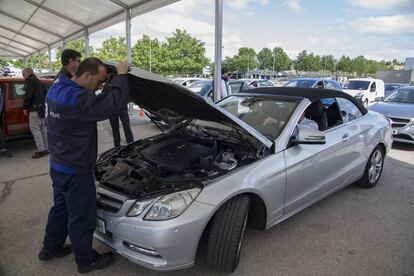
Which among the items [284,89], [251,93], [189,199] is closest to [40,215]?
[189,199]

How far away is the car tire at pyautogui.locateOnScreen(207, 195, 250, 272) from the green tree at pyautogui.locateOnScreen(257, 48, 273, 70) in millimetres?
86811

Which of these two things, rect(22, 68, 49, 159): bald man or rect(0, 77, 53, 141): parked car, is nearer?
rect(22, 68, 49, 159): bald man

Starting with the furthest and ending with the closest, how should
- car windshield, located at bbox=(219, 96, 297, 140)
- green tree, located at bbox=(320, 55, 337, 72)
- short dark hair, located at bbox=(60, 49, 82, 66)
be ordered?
green tree, located at bbox=(320, 55, 337, 72), car windshield, located at bbox=(219, 96, 297, 140), short dark hair, located at bbox=(60, 49, 82, 66)

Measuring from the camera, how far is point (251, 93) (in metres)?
4.11

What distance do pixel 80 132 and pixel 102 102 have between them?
0.32 m

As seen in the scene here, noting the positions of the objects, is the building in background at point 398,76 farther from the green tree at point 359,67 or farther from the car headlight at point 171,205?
the green tree at point 359,67

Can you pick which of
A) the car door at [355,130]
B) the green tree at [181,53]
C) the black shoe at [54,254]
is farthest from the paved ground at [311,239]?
the green tree at [181,53]

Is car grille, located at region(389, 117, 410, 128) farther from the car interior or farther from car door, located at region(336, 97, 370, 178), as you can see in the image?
the car interior

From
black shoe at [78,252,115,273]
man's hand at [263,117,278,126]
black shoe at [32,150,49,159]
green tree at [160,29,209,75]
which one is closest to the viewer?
black shoe at [78,252,115,273]

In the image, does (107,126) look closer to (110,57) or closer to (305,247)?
(305,247)

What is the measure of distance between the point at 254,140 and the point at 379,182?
294 centimetres

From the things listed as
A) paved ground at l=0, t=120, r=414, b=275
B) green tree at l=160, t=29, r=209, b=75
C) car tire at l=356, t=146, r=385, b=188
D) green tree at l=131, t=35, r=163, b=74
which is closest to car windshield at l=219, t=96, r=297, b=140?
paved ground at l=0, t=120, r=414, b=275

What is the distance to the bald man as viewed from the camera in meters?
6.09

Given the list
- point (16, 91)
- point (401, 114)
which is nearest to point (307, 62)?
point (401, 114)
